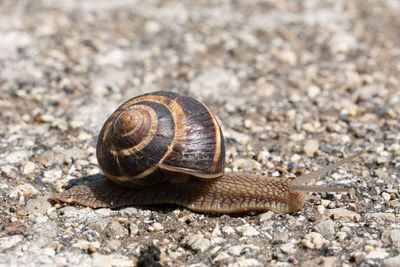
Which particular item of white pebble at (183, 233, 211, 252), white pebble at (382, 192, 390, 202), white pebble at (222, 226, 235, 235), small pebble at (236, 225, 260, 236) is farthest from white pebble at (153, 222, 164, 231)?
white pebble at (382, 192, 390, 202)

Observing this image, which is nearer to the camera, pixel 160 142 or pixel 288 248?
pixel 288 248

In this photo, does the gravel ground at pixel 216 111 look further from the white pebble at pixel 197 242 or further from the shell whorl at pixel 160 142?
the shell whorl at pixel 160 142

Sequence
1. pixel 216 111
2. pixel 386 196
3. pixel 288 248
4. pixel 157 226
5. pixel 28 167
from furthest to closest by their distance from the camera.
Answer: pixel 216 111
pixel 28 167
pixel 386 196
pixel 157 226
pixel 288 248

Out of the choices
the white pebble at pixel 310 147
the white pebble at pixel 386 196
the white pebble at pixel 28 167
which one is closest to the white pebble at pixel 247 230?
the white pebble at pixel 386 196

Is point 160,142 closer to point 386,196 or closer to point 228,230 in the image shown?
point 228,230

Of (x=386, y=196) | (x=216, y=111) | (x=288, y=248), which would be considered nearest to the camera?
(x=288, y=248)

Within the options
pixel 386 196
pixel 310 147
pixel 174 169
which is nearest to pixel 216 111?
pixel 310 147

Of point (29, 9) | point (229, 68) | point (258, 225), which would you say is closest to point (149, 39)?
point (229, 68)
